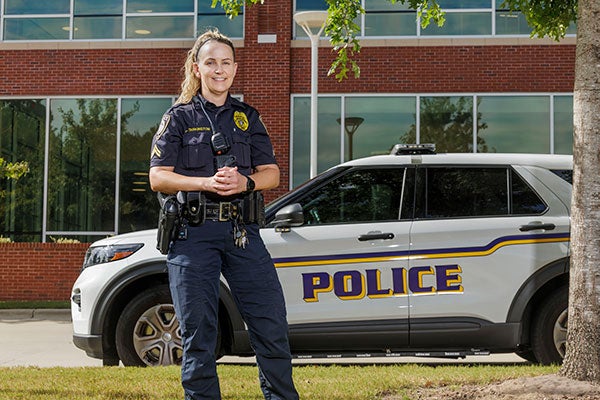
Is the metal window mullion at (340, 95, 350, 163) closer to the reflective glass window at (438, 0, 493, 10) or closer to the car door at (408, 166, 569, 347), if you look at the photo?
the reflective glass window at (438, 0, 493, 10)

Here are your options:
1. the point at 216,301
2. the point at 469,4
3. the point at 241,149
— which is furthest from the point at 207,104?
the point at 469,4

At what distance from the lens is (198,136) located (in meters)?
4.02

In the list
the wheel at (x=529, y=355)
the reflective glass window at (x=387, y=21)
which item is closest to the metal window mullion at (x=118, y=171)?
the reflective glass window at (x=387, y=21)

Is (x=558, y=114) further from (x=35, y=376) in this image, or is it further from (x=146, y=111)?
(x=35, y=376)

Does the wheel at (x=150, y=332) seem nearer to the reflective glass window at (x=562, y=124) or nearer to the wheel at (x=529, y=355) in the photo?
the wheel at (x=529, y=355)

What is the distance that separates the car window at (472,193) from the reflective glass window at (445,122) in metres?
9.56

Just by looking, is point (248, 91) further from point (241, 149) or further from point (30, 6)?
point (241, 149)

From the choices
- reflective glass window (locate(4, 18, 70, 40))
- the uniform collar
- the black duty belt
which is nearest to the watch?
the black duty belt

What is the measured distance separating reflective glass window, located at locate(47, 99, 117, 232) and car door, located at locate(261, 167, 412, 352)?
35.3 feet

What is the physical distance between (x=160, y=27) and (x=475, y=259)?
470 inches

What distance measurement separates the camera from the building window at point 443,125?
16.3 meters

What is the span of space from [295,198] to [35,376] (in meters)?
2.39

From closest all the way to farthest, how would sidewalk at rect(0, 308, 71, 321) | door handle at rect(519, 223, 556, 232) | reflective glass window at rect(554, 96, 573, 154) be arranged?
door handle at rect(519, 223, 556, 232)
sidewalk at rect(0, 308, 71, 321)
reflective glass window at rect(554, 96, 573, 154)

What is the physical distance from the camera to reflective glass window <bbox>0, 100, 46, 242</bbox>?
16828 mm
